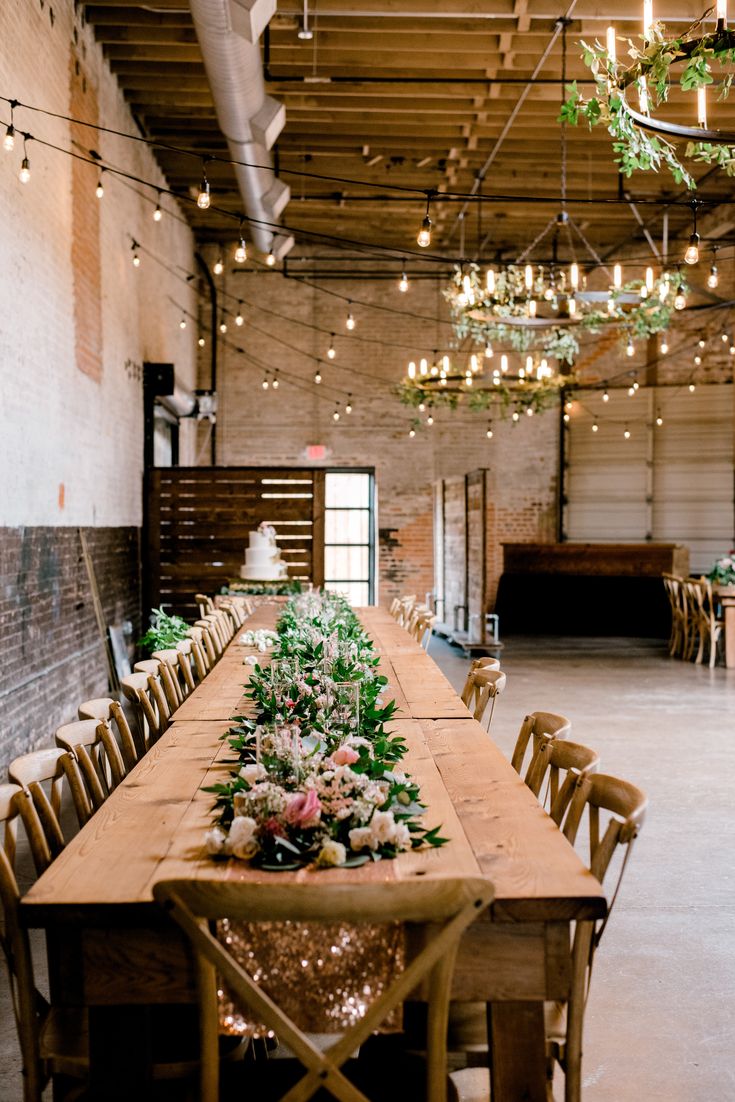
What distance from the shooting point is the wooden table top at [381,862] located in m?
2.06

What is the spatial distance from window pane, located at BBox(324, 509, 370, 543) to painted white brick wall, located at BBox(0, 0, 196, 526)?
5393 millimetres

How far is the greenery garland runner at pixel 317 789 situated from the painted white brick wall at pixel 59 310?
3.45 metres

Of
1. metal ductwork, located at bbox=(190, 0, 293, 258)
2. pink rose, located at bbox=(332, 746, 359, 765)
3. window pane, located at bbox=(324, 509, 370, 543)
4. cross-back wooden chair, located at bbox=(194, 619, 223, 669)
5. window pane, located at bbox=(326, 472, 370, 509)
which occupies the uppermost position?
metal ductwork, located at bbox=(190, 0, 293, 258)

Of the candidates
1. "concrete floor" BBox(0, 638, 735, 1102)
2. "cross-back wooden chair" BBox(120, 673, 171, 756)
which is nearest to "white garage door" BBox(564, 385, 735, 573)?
"concrete floor" BBox(0, 638, 735, 1102)

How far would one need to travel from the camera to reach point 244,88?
769 cm

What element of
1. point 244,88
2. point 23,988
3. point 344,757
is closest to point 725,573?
point 244,88

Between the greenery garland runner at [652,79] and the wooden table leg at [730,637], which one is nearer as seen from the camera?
the greenery garland runner at [652,79]

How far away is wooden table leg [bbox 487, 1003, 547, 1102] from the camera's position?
6.95ft

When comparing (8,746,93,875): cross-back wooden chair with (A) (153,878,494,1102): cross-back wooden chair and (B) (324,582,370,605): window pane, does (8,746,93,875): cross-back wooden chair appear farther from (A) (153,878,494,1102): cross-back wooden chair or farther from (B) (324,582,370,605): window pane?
(B) (324,582,370,605): window pane

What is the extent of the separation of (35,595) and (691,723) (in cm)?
514

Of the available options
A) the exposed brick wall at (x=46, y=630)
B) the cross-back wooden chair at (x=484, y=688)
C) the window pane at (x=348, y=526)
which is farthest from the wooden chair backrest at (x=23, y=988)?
the window pane at (x=348, y=526)

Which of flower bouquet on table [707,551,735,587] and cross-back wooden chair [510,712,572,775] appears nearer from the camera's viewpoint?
cross-back wooden chair [510,712,572,775]

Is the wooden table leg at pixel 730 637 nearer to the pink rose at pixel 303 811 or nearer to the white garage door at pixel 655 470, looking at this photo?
the white garage door at pixel 655 470

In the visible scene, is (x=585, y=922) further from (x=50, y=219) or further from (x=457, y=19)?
(x=457, y=19)
